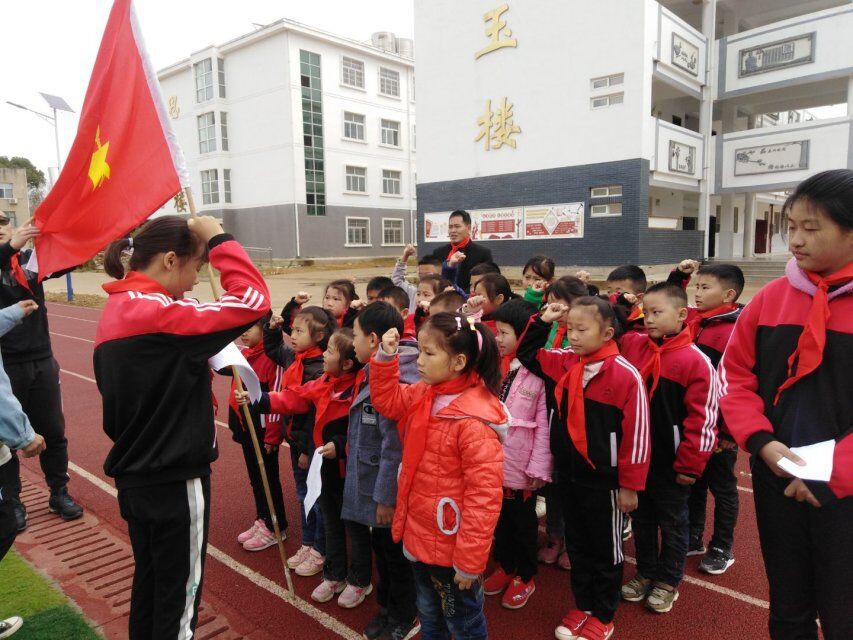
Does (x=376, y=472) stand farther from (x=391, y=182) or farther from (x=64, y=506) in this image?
(x=391, y=182)

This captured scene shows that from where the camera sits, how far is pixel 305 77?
28.1 meters

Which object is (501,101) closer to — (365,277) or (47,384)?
(365,277)

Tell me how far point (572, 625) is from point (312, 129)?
28.7 meters

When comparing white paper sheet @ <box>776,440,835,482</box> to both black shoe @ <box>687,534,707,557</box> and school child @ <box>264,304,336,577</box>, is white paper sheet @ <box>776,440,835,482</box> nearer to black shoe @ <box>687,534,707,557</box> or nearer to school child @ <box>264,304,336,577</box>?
black shoe @ <box>687,534,707,557</box>

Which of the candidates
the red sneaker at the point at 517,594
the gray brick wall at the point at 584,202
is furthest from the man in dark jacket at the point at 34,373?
the gray brick wall at the point at 584,202

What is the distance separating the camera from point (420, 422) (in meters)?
2.31

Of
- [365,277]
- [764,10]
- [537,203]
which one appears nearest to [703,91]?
[764,10]

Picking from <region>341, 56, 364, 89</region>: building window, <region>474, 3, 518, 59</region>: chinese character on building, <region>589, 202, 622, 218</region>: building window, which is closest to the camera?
<region>589, 202, 622, 218</region>: building window

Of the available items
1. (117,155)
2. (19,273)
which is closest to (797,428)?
(117,155)

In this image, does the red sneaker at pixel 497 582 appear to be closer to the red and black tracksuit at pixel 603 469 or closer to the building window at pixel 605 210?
the red and black tracksuit at pixel 603 469

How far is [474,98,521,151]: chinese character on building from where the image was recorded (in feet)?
59.4

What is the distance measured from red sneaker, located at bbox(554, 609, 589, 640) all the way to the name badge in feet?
4.39

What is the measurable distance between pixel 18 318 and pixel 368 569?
231cm

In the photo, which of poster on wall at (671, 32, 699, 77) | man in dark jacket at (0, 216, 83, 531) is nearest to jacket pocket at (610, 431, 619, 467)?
man in dark jacket at (0, 216, 83, 531)
